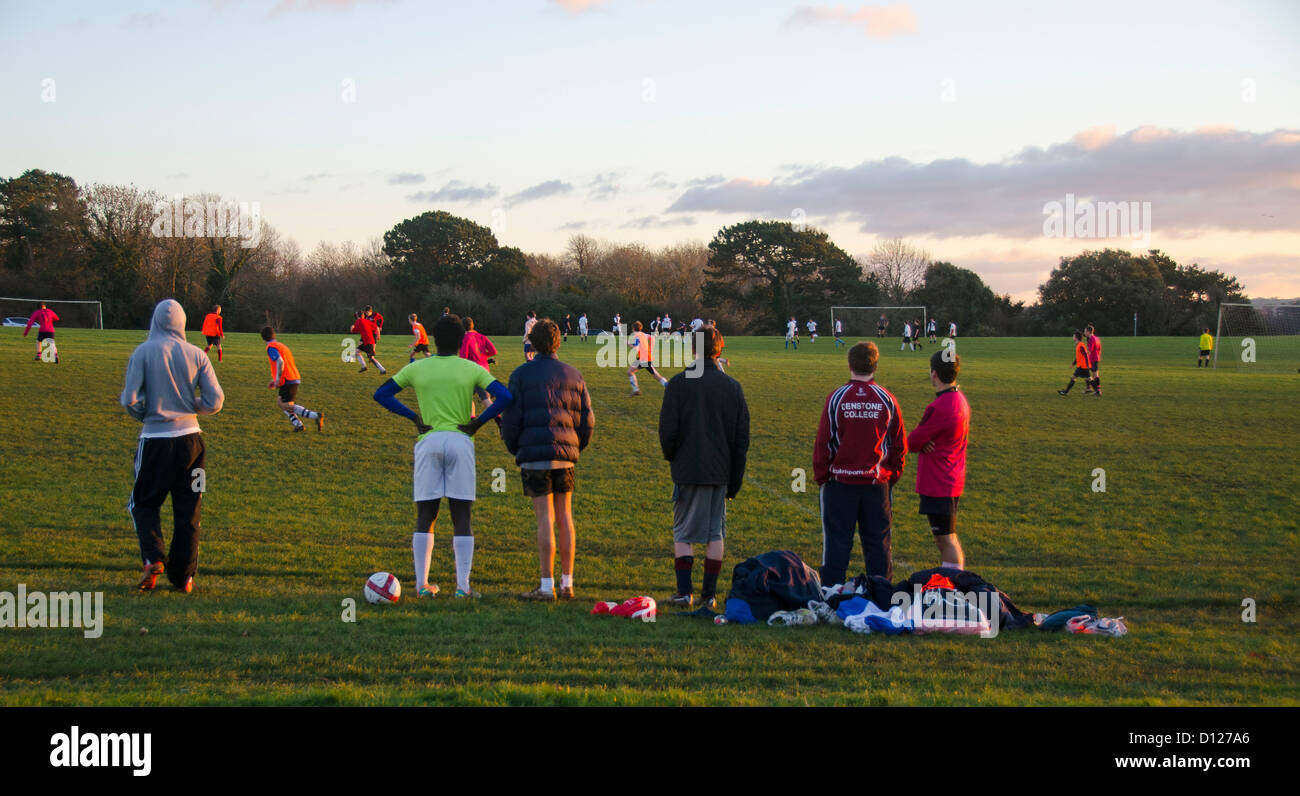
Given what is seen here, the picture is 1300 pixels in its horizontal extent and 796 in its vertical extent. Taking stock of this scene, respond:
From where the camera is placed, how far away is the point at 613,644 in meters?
5.64

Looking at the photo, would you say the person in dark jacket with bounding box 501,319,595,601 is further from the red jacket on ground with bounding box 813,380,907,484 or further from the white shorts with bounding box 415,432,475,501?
the red jacket on ground with bounding box 813,380,907,484

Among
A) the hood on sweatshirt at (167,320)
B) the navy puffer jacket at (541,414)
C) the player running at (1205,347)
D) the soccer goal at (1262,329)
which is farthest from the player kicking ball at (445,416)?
the soccer goal at (1262,329)

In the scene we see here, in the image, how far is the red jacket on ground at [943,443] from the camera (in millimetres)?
7016

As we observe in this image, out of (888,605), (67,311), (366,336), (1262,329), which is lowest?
(888,605)

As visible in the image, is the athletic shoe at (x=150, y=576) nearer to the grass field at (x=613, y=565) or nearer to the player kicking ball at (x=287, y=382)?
the grass field at (x=613, y=565)

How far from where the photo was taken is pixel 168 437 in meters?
6.76

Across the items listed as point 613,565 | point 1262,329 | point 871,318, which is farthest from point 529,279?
point 613,565

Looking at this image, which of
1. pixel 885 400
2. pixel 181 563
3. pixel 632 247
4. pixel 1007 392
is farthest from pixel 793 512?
pixel 632 247

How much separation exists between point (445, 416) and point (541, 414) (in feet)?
2.31

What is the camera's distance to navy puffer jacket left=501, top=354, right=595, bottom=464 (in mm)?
6672

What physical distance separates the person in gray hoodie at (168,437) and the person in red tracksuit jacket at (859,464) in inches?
181

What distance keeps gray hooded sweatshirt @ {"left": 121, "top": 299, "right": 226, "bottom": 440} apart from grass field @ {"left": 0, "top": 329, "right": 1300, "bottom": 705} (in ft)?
4.21

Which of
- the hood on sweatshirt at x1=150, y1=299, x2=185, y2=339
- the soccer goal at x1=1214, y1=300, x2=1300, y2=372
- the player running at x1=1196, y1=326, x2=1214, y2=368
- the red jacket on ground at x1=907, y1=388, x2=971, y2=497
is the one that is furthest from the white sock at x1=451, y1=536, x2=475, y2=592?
the soccer goal at x1=1214, y1=300, x2=1300, y2=372

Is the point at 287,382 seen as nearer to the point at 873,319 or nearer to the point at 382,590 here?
the point at 382,590
